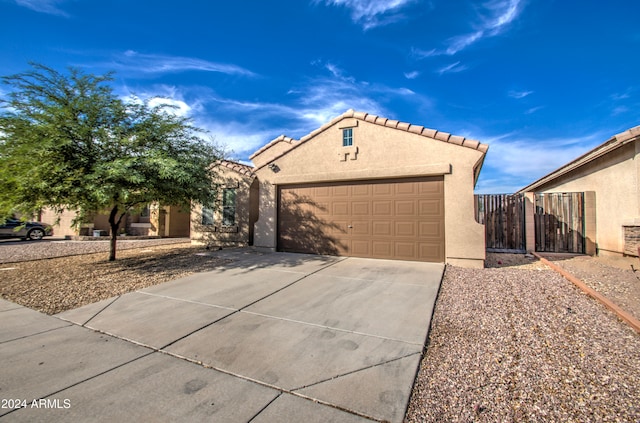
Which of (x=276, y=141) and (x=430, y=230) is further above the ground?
(x=276, y=141)

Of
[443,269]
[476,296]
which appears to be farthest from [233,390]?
[443,269]

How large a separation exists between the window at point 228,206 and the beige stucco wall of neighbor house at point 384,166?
8.81 feet

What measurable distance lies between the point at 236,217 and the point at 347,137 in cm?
637

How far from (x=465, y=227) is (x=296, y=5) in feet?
29.1

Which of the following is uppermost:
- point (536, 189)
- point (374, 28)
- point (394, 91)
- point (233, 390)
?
point (374, 28)

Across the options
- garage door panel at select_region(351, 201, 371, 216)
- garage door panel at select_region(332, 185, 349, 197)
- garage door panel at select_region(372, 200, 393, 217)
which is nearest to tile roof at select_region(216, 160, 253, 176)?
garage door panel at select_region(332, 185, 349, 197)

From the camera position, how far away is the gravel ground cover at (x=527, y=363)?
223 centimetres

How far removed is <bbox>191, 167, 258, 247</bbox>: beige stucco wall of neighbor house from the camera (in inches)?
485

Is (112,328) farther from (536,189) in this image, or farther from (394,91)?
(536,189)

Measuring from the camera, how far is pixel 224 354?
3.20 m

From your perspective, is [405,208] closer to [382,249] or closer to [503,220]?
[382,249]

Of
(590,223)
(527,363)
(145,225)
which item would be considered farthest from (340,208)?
(145,225)

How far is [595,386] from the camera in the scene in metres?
2.49

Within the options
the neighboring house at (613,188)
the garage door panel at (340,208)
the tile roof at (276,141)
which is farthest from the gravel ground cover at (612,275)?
the tile roof at (276,141)
